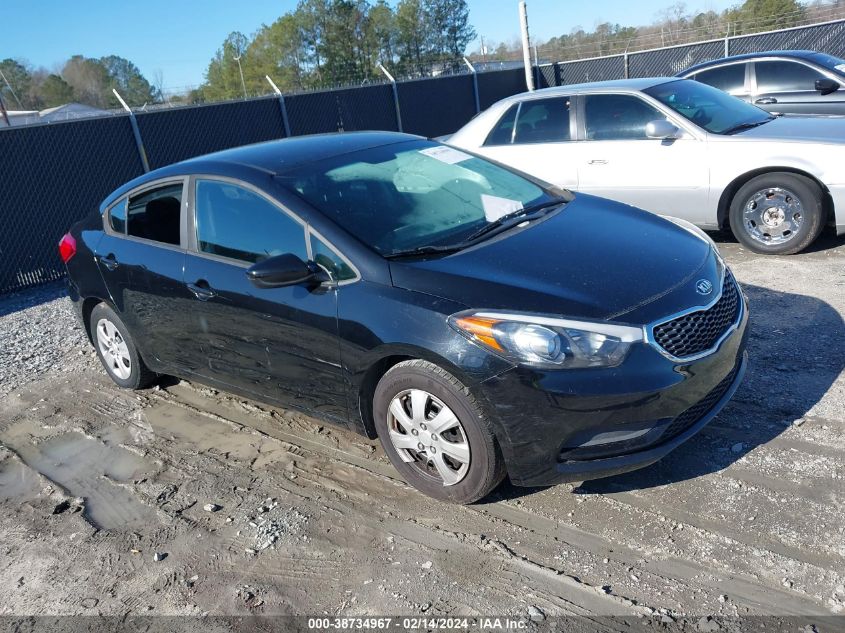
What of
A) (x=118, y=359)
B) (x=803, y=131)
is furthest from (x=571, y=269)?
(x=803, y=131)

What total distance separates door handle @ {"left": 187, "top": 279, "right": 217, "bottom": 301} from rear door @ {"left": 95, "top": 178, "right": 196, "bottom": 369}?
0.29 ft

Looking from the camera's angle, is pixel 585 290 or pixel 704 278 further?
pixel 704 278

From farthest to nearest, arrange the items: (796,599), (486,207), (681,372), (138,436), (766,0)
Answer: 1. (766,0)
2. (138,436)
3. (486,207)
4. (681,372)
5. (796,599)

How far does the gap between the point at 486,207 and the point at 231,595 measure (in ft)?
8.00

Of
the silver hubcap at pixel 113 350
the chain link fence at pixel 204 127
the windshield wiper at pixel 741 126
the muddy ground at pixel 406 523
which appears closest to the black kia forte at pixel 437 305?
the muddy ground at pixel 406 523

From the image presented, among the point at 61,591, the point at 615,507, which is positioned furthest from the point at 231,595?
the point at 615,507

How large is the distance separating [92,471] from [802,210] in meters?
6.05

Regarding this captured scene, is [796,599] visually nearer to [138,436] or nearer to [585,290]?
[585,290]

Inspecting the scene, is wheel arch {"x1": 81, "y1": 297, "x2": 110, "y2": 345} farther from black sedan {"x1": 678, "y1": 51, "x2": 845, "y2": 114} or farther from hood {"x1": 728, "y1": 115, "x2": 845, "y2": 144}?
black sedan {"x1": 678, "y1": 51, "x2": 845, "y2": 114}

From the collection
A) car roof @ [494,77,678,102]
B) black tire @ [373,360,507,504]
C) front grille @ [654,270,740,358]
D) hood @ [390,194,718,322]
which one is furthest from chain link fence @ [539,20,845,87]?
black tire @ [373,360,507,504]

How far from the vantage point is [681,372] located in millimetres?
3184

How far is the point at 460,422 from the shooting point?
130 inches

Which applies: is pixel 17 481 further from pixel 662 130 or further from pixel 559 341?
pixel 662 130

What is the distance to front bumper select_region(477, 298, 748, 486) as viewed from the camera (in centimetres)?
308
